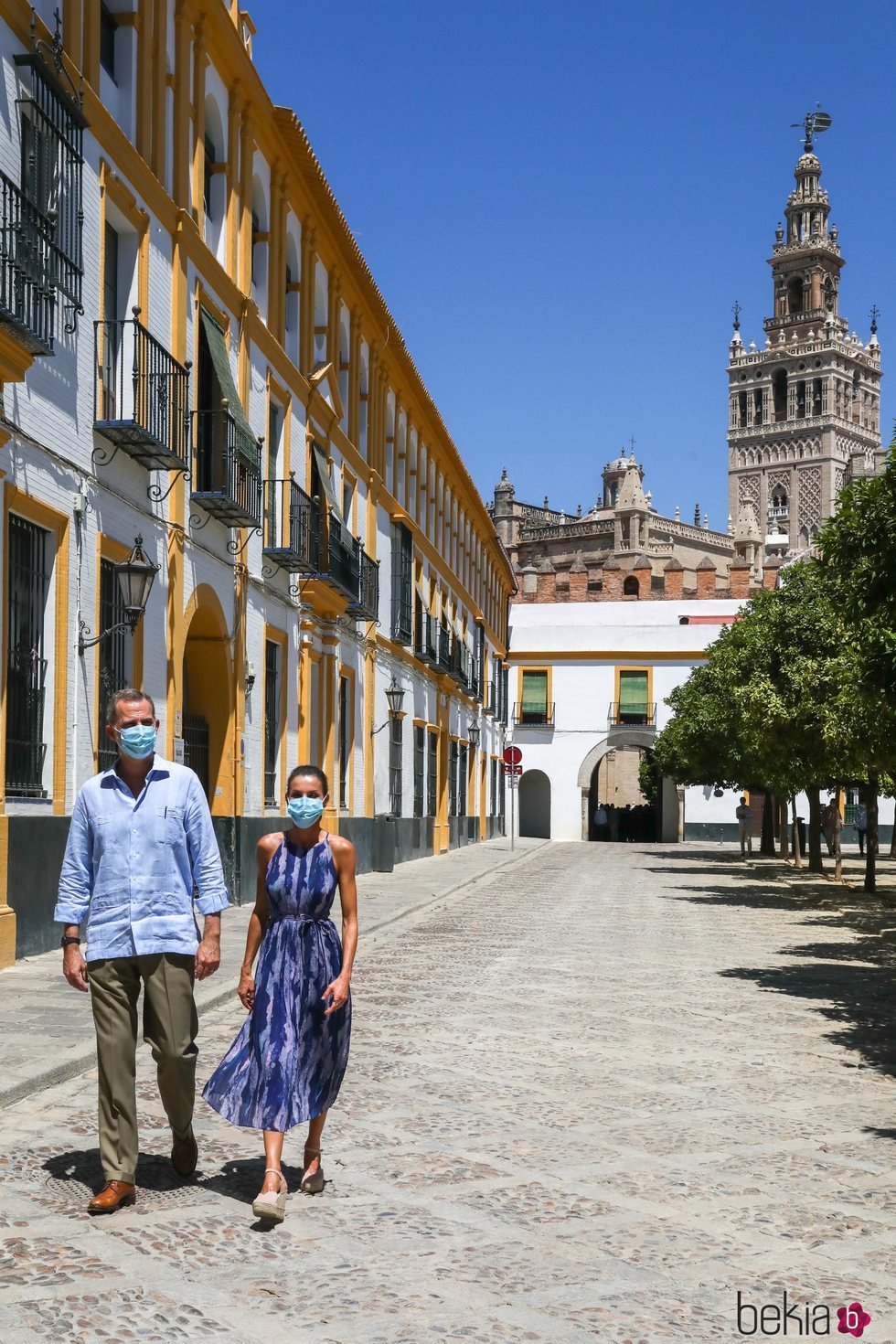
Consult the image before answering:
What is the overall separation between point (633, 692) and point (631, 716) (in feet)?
2.90

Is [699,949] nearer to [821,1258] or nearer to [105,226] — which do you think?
[105,226]

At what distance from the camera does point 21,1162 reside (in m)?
6.14

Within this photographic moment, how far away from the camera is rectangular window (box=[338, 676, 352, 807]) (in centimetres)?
2648

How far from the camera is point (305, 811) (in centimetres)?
584

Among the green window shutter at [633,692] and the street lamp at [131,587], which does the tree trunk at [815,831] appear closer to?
the street lamp at [131,587]

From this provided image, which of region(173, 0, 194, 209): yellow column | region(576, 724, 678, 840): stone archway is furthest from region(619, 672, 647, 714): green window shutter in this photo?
region(173, 0, 194, 209): yellow column

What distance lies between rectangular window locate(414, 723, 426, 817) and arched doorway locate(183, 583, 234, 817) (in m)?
15.5

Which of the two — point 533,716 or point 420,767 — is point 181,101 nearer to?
point 420,767

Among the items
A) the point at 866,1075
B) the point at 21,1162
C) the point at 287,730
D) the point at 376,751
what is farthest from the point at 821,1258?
the point at 376,751

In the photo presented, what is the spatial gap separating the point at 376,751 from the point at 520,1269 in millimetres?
25028

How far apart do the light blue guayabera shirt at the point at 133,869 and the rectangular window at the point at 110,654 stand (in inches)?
325

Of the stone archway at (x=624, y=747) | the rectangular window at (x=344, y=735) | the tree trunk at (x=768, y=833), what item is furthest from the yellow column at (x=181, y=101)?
the stone archway at (x=624, y=747)

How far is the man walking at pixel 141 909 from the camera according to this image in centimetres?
567

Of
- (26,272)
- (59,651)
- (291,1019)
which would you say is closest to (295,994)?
(291,1019)
